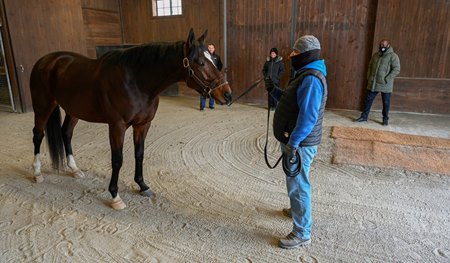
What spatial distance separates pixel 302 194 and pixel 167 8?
7.84 metres

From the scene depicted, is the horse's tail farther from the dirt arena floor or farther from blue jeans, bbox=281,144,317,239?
blue jeans, bbox=281,144,317,239

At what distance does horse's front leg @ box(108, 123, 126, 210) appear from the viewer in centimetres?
247

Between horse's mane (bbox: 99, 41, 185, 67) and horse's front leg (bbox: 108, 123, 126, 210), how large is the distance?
1.72ft

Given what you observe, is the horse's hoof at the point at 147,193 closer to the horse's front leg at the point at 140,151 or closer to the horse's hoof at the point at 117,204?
the horse's front leg at the point at 140,151

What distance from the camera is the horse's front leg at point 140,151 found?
268cm

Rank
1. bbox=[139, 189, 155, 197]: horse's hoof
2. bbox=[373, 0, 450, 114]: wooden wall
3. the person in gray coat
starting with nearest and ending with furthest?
1. bbox=[139, 189, 155, 197]: horse's hoof
2. the person in gray coat
3. bbox=[373, 0, 450, 114]: wooden wall

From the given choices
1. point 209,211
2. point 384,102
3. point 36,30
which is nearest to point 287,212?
point 209,211

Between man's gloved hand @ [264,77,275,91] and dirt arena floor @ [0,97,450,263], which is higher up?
man's gloved hand @ [264,77,275,91]

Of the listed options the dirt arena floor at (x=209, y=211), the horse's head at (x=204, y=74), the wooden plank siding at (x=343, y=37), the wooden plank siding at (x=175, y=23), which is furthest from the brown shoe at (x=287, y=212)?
the wooden plank siding at (x=175, y=23)

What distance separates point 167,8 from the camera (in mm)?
8438

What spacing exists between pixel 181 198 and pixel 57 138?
154 centimetres

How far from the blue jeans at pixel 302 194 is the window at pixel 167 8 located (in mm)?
7373

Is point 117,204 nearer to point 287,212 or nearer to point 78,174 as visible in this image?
point 78,174

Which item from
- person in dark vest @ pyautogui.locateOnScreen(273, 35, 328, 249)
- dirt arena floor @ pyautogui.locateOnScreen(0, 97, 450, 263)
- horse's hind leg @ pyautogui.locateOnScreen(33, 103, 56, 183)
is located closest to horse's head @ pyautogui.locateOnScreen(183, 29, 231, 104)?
person in dark vest @ pyautogui.locateOnScreen(273, 35, 328, 249)
